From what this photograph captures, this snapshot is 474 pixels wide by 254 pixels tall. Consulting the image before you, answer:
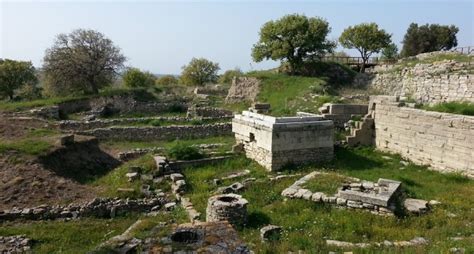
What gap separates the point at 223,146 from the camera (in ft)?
60.2

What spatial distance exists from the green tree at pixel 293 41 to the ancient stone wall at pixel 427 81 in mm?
4149

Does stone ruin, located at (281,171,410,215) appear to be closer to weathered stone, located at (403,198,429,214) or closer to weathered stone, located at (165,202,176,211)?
weathered stone, located at (403,198,429,214)

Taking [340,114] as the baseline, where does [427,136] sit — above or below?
below

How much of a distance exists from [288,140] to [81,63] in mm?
20400

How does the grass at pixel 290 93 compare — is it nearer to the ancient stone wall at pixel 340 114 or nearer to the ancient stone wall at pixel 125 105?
the ancient stone wall at pixel 340 114

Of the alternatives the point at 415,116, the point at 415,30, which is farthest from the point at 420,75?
the point at 415,30

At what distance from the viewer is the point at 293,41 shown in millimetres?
31547

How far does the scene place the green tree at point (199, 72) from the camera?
59228 millimetres

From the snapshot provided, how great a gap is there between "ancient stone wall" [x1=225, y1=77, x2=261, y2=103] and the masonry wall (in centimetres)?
1383

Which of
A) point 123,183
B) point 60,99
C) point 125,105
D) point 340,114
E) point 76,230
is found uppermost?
point 60,99

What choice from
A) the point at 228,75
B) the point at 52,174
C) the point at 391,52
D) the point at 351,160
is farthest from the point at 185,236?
the point at 228,75

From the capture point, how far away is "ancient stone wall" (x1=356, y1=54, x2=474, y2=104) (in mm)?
22297

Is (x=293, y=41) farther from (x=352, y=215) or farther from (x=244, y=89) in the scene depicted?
(x=352, y=215)

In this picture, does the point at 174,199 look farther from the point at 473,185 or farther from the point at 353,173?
the point at 473,185
